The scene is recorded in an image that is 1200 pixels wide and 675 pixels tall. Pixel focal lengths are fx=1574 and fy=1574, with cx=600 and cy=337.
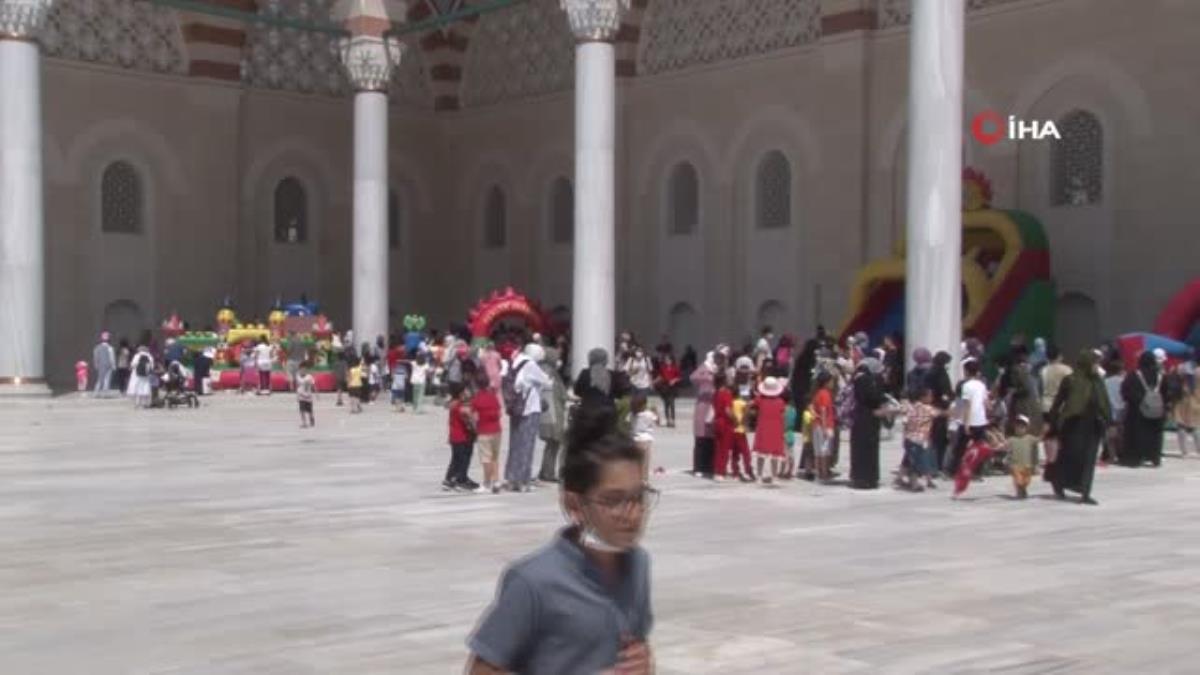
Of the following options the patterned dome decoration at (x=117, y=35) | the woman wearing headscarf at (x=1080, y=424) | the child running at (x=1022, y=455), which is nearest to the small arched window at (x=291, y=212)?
the patterned dome decoration at (x=117, y=35)

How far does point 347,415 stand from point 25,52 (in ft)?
23.3

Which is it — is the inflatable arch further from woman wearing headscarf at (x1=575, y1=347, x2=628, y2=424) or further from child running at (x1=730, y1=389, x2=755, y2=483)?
woman wearing headscarf at (x1=575, y1=347, x2=628, y2=424)

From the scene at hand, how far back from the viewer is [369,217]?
26.5 metres

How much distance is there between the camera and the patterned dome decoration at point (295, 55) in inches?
1204

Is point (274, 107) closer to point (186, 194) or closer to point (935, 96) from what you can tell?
point (186, 194)

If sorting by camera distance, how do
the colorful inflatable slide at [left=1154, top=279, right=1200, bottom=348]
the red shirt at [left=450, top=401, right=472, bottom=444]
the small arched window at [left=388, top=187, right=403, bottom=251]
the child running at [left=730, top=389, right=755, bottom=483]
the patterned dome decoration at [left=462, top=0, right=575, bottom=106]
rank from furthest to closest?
the small arched window at [left=388, top=187, right=403, bottom=251] → the patterned dome decoration at [left=462, top=0, right=575, bottom=106] → the colorful inflatable slide at [left=1154, top=279, right=1200, bottom=348] → the child running at [left=730, top=389, right=755, bottom=483] → the red shirt at [left=450, top=401, right=472, bottom=444]

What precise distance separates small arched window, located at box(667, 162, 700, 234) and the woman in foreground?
2605 centimetres

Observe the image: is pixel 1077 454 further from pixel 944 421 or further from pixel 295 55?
pixel 295 55

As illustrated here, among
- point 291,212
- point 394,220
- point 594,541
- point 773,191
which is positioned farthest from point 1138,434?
point 394,220

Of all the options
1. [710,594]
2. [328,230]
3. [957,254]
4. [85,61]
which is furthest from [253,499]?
[328,230]

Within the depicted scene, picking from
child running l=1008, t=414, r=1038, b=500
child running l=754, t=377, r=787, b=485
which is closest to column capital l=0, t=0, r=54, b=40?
child running l=754, t=377, r=787, b=485

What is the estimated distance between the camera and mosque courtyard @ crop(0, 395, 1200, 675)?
21.1ft

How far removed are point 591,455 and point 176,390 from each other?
2134 cm

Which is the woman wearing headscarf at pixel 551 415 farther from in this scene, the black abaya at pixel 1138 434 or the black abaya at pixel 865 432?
the black abaya at pixel 1138 434
